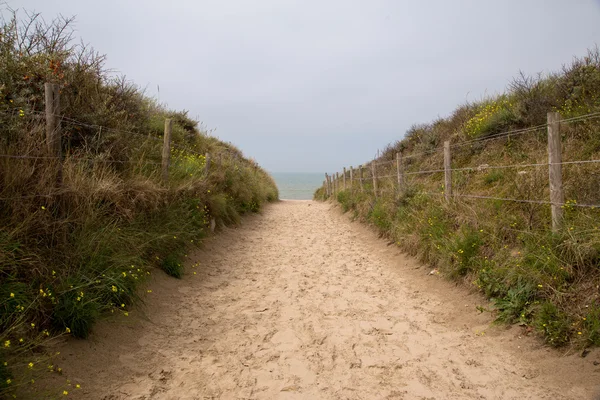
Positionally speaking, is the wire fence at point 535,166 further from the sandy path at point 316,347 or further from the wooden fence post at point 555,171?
the sandy path at point 316,347

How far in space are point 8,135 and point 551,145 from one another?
621cm

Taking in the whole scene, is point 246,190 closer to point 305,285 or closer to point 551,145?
point 305,285

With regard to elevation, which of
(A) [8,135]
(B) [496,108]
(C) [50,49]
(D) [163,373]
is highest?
(C) [50,49]

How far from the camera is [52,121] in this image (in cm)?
434

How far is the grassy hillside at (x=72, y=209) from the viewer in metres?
3.28

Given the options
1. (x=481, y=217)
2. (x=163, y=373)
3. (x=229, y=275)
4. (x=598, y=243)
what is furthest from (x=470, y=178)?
(x=163, y=373)

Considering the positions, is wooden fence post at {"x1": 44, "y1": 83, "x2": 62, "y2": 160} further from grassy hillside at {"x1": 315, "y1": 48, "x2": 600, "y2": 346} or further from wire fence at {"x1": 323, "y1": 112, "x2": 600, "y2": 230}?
wire fence at {"x1": 323, "y1": 112, "x2": 600, "y2": 230}

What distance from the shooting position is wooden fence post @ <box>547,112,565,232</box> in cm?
447

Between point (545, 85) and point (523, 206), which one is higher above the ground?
point (545, 85)

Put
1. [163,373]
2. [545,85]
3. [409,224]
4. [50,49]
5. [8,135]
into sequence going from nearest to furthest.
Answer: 1. [163,373]
2. [8,135]
3. [50,49]
4. [409,224]
5. [545,85]

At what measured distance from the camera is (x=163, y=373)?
134 inches

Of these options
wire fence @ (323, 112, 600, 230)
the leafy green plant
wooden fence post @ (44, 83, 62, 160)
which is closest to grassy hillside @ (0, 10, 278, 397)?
wooden fence post @ (44, 83, 62, 160)

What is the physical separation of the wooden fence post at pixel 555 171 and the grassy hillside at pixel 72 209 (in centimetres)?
498

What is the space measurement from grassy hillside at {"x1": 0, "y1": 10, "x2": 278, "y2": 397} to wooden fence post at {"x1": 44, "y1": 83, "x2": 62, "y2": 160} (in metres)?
0.08
